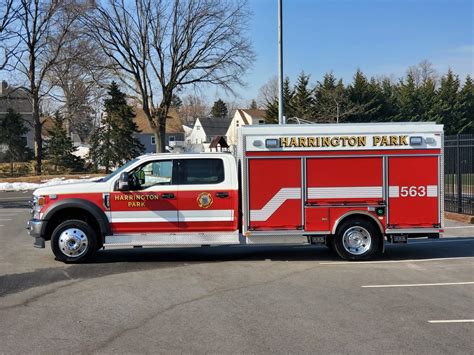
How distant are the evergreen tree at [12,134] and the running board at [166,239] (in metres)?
40.2

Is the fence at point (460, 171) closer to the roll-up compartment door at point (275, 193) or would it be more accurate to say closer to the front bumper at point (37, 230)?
the roll-up compartment door at point (275, 193)

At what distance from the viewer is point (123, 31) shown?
133 feet

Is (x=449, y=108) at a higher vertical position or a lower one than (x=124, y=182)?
higher

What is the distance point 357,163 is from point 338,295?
308 cm

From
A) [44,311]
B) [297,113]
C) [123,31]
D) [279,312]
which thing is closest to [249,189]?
[279,312]

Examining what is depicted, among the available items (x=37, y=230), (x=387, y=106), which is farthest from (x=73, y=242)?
(x=387, y=106)

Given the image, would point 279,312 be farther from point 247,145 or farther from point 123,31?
point 123,31

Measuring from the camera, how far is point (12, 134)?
46812mm

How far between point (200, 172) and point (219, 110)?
426ft

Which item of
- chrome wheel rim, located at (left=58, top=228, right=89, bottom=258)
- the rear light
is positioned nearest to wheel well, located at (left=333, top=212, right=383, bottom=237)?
chrome wheel rim, located at (left=58, top=228, right=89, bottom=258)

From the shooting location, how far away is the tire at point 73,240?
31.0ft

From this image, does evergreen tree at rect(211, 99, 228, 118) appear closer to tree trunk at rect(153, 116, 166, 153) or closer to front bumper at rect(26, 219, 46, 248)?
tree trunk at rect(153, 116, 166, 153)

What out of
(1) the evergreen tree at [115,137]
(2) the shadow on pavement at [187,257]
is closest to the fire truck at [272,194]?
(2) the shadow on pavement at [187,257]

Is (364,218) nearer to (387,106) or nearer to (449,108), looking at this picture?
(387,106)
